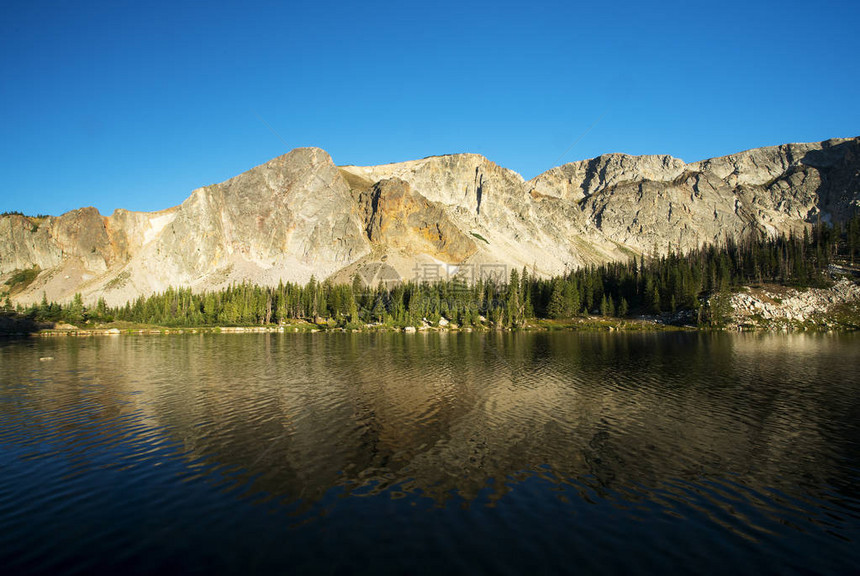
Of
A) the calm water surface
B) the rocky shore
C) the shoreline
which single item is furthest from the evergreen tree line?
the calm water surface

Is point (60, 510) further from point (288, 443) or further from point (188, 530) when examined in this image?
point (288, 443)

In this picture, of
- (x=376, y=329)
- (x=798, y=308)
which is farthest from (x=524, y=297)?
(x=798, y=308)

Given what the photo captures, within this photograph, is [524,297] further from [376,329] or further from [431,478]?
[431,478]

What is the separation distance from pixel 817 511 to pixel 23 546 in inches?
1058

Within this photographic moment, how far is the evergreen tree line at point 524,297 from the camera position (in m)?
148

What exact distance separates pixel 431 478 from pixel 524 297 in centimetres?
14749

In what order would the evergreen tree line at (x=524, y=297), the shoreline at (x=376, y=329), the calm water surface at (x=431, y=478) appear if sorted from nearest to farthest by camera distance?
1. the calm water surface at (x=431, y=478)
2. the shoreline at (x=376, y=329)
3. the evergreen tree line at (x=524, y=297)

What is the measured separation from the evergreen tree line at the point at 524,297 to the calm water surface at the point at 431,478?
→ 373 feet

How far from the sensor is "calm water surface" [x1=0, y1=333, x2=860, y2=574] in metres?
13.4

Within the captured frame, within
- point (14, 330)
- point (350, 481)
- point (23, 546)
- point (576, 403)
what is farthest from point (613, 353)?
point (14, 330)

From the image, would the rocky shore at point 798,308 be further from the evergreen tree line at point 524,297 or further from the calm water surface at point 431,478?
the calm water surface at point 431,478

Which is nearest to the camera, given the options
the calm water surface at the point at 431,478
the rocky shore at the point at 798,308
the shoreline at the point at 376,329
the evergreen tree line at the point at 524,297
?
the calm water surface at the point at 431,478

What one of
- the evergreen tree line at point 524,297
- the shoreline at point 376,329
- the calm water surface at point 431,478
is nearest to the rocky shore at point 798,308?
the shoreline at point 376,329

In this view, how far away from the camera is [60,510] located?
16.3 meters
